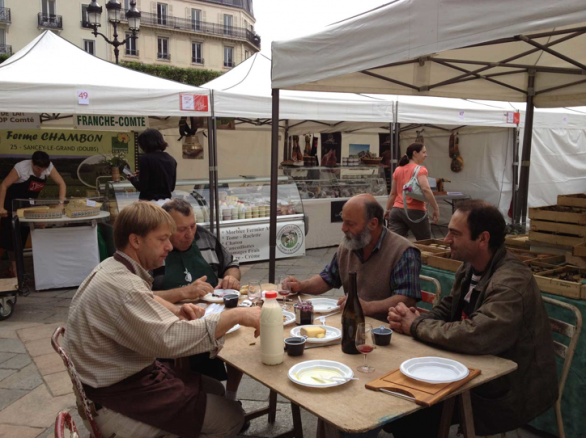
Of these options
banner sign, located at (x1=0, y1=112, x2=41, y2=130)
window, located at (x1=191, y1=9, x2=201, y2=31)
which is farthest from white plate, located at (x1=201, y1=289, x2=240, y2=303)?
window, located at (x1=191, y1=9, x2=201, y2=31)

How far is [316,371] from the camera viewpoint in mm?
1810

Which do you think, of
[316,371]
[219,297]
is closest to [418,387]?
→ [316,371]

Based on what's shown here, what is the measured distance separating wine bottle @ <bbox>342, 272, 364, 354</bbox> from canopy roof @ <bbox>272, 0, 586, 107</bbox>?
1349 mm

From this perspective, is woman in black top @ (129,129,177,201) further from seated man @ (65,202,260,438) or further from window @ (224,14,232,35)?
window @ (224,14,232,35)

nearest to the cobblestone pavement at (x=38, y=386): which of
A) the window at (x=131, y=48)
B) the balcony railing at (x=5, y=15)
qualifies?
the balcony railing at (x=5, y=15)

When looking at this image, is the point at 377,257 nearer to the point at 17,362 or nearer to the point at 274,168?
the point at 274,168

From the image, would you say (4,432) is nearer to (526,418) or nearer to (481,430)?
(481,430)

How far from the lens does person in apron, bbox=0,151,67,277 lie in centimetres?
620

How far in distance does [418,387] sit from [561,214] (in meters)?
2.54

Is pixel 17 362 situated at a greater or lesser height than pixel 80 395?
lesser

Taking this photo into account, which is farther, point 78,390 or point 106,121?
point 106,121

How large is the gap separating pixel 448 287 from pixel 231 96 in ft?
12.7

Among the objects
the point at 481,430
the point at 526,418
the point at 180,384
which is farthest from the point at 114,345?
the point at 526,418

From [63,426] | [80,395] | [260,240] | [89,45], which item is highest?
[89,45]
